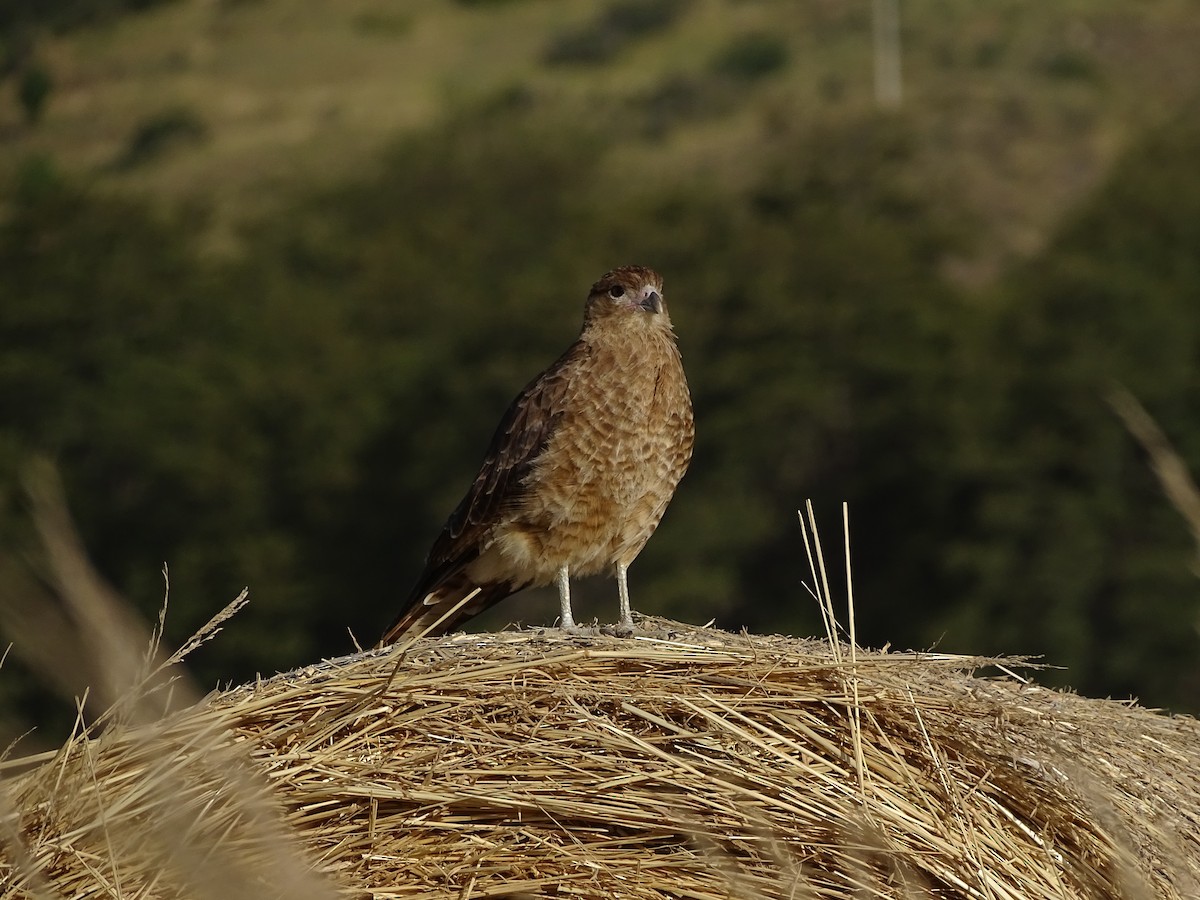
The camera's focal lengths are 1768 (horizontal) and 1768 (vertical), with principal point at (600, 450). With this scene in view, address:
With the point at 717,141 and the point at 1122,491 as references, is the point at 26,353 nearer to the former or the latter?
the point at 1122,491

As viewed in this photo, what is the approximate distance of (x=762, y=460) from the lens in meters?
39.1

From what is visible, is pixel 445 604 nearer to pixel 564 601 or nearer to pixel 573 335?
pixel 564 601

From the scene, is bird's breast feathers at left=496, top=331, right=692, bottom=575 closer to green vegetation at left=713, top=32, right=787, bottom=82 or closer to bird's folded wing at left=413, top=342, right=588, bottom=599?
bird's folded wing at left=413, top=342, right=588, bottom=599

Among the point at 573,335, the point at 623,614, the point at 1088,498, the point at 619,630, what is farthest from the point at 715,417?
the point at 619,630

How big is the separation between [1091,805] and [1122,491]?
109 feet

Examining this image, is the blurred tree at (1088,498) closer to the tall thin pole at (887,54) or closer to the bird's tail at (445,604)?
the tall thin pole at (887,54)

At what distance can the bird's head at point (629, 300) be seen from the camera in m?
6.71

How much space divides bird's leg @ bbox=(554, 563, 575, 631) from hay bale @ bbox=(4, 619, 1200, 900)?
762 millimetres

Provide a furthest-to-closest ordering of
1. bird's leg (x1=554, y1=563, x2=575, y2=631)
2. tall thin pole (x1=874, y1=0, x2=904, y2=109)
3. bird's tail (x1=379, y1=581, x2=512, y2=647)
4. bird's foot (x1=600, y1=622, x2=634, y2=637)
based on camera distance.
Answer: tall thin pole (x1=874, y1=0, x2=904, y2=109) < bird's tail (x1=379, y1=581, x2=512, y2=647) < bird's leg (x1=554, y1=563, x2=575, y2=631) < bird's foot (x1=600, y1=622, x2=634, y2=637)

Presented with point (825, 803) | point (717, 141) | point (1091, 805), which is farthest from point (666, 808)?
point (717, 141)

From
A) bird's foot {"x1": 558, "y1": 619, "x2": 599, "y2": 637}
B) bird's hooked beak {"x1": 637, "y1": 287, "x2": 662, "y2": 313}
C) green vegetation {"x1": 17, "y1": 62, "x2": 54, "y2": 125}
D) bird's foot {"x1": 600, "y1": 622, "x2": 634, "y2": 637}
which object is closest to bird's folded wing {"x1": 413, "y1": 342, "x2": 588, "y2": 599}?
bird's hooked beak {"x1": 637, "y1": 287, "x2": 662, "y2": 313}

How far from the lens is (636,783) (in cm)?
502

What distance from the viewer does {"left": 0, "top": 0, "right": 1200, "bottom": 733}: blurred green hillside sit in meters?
34.6

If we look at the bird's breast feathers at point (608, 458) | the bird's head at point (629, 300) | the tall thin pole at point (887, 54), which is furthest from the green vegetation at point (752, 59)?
the bird's breast feathers at point (608, 458)
